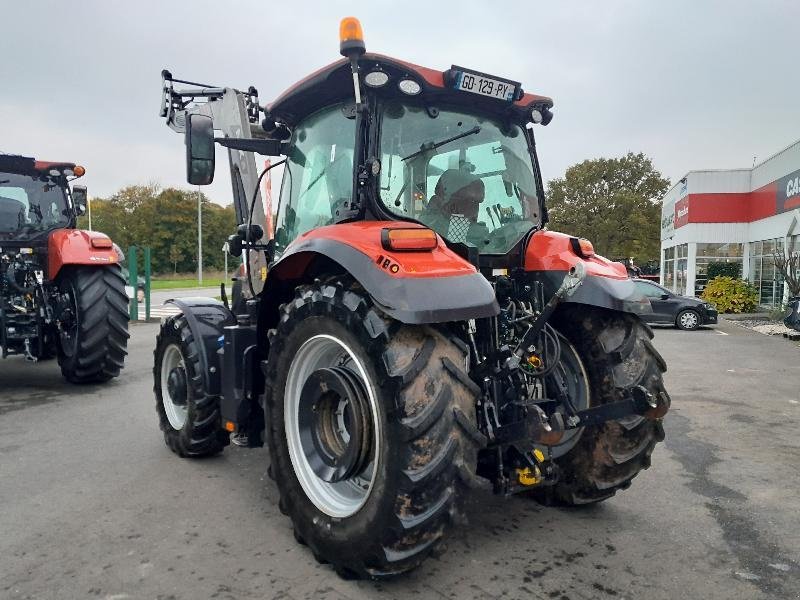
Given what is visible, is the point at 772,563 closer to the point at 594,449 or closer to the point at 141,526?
the point at 594,449

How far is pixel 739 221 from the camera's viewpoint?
83.8 feet

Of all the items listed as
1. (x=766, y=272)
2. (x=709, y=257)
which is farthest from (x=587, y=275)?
(x=709, y=257)

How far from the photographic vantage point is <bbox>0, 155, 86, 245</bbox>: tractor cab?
7859 mm

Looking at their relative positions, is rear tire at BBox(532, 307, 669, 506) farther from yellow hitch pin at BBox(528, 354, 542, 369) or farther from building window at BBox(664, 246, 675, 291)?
building window at BBox(664, 246, 675, 291)

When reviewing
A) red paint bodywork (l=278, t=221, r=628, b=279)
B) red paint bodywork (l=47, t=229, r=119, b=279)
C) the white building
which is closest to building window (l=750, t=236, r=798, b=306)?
the white building

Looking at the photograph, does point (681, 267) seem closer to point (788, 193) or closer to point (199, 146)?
point (788, 193)

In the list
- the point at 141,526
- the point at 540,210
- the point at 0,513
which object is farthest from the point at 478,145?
the point at 0,513

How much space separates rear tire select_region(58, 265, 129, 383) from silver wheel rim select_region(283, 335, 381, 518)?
4.90 meters

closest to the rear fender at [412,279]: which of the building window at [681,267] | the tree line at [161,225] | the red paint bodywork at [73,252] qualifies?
the red paint bodywork at [73,252]

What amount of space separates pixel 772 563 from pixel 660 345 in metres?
10.4

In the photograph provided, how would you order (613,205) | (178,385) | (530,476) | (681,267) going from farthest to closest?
(613,205), (681,267), (178,385), (530,476)

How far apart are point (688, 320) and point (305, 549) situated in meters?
15.6

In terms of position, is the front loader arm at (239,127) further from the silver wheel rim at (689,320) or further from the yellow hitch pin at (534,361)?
the silver wheel rim at (689,320)

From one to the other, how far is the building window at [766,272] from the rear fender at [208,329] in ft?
67.8
